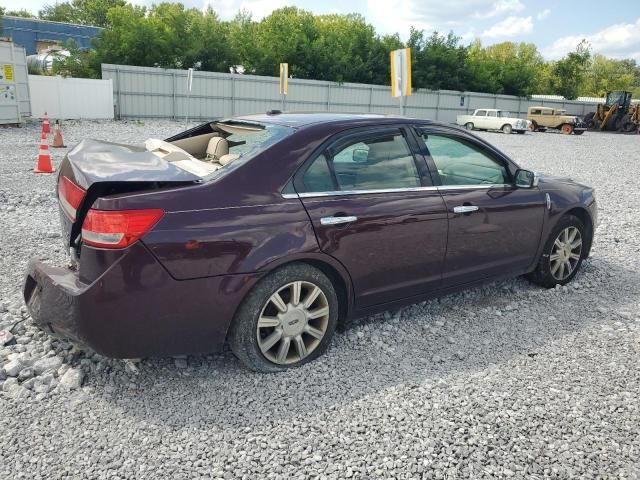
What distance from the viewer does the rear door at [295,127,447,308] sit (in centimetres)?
324

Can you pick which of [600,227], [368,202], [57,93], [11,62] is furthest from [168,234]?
[57,93]

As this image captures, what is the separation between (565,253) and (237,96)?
25.1 m

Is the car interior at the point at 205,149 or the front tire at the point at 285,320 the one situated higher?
the car interior at the point at 205,149

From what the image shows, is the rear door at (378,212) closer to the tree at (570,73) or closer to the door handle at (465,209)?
the door handle at (465,209)

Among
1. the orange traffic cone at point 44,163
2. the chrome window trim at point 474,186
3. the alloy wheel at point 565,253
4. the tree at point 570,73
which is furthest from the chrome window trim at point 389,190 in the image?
the tree at point 570,73

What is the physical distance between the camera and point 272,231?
9.78 ft

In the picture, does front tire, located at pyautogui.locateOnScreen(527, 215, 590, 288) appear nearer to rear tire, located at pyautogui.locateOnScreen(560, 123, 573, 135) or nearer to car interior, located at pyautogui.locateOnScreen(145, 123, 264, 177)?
car interior, located at pyautogui.locateOnScreen(145, 123, 264, 177)

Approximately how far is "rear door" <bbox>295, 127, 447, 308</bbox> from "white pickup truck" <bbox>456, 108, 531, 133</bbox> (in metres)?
28.5

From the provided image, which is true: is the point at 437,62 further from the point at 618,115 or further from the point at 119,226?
the point at 119,226

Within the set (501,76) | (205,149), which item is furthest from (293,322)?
(501,76)

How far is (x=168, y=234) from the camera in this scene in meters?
2.70

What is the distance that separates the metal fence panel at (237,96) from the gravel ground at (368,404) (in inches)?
669

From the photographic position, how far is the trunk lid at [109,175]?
2.78m

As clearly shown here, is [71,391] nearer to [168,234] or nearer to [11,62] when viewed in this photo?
[168,234]
